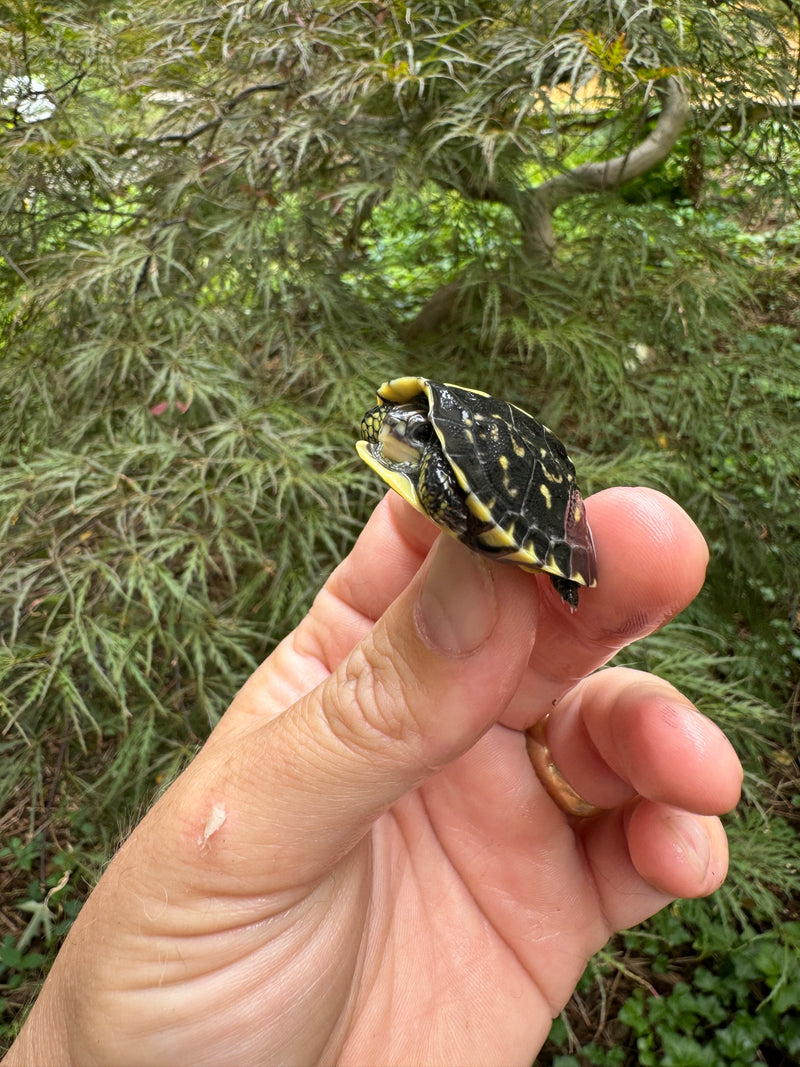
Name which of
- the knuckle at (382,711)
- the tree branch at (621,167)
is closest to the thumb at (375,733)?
the knuckle at (382,711)

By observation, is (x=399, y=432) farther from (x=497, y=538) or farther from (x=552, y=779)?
(x=552, y=779)

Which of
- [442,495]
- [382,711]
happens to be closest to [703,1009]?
[382,711]

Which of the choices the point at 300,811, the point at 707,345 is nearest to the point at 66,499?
the point at 300,811

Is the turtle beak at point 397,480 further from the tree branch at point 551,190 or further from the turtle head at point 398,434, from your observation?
the tree branch at point 551,190

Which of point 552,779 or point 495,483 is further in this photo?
point 552,779

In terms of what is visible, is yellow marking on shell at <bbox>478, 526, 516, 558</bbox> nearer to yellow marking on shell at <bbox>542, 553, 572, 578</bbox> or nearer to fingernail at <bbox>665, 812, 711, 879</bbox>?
yellow marking on shell at <bbox>542, 553, 572, 578</bbox>

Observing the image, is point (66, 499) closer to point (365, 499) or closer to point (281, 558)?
point (281, 558)
